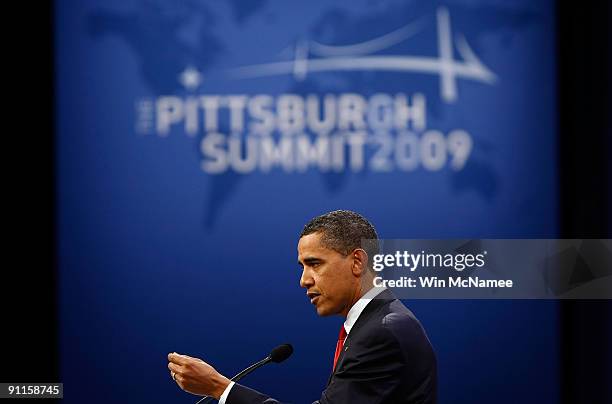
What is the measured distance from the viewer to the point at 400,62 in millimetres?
4441

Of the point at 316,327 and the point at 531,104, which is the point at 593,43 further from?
the point at 316,327

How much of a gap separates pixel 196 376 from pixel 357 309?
46 cm

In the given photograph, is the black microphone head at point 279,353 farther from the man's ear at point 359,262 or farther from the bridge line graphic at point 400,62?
the bridge line graphic at point 400,62

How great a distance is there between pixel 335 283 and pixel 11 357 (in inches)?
102

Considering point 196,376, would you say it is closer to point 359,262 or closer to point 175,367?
point 175,367

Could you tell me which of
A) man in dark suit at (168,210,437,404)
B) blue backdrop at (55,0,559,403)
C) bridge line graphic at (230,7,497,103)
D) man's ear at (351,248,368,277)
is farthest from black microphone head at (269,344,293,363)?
bridge line graphic at (230,7,497,103)

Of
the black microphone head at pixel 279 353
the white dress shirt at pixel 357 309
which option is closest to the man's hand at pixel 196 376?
the black microphone head at pixel 279 353

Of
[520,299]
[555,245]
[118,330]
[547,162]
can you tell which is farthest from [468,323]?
[118,330]

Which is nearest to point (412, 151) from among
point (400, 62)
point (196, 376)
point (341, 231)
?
point (400, 62)

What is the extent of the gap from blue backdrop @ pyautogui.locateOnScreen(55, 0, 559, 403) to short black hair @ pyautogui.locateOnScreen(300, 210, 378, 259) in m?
2.04

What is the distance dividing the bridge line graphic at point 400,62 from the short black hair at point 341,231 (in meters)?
2.17

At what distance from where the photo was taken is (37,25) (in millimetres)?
4422

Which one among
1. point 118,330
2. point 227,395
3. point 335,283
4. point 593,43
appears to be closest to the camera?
point 227,395

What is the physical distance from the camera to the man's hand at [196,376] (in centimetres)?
215
